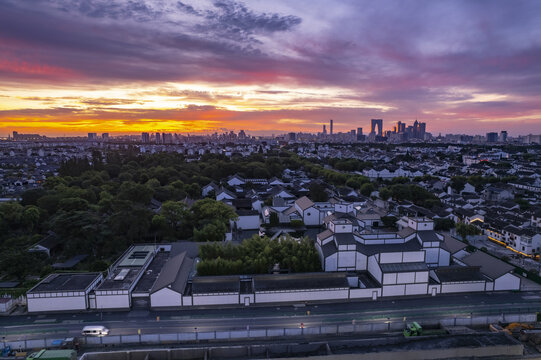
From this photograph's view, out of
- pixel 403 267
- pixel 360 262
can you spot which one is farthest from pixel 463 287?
pixel 360 262

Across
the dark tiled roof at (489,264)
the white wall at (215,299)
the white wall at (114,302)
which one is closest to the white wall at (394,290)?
the dark tiled roof at (489,264)

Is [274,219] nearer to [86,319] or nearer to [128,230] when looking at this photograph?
[128,230]

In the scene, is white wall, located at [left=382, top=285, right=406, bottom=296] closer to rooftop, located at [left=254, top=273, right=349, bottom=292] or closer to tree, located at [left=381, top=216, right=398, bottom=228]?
rooftop, located at [left=254, top=273, right=349, bottom=292]

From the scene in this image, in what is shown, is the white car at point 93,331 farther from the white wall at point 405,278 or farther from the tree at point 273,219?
the tree at point 273,219

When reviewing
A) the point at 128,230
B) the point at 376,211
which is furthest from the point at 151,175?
the point at 376,211

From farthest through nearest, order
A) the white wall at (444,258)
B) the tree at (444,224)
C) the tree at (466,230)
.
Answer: the tree at (444,224) < the tree at (466,230) < the white wall at (444,258)

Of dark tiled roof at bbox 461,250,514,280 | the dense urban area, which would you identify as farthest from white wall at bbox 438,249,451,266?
dark tiled roof at bbox 461,250,514,280

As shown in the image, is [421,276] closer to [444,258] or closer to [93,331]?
[444,258]
